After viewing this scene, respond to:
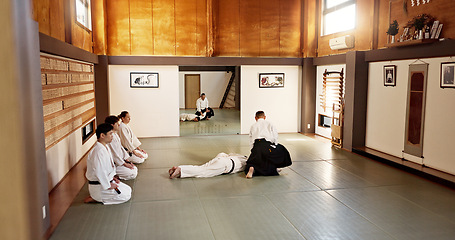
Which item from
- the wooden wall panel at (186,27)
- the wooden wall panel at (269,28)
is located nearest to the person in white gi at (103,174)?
the wooden wall panel at (186,27)

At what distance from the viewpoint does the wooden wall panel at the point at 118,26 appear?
34.1ft

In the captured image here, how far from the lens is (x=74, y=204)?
523 cm

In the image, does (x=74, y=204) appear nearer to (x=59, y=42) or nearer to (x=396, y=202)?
(x=59, y=42)

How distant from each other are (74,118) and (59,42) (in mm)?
1892

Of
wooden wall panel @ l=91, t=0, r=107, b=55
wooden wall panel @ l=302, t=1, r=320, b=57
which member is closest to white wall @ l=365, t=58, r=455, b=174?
wooden wall panel @ l=302, t=1, r=320, b=57

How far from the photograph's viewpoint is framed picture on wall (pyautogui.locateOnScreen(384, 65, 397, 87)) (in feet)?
25.2

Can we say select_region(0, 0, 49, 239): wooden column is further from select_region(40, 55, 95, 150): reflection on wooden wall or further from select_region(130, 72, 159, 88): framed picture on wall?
select_region(130, 72, 159, 88): framed picture on wall

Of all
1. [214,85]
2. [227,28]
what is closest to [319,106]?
[227,28]

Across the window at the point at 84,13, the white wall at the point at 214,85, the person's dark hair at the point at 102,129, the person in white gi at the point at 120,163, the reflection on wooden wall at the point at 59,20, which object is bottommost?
the person in white gi at the point at 120,163

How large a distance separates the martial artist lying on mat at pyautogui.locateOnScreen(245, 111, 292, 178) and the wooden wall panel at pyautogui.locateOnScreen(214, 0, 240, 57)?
508 cm

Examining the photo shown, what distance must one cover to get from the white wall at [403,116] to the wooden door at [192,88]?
11.8m

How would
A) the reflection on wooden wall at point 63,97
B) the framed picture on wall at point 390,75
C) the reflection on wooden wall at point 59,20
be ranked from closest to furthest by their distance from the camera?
1. the reflection on wooden wall at point 59,20
2. the reflection on wooden wall at point 63,97
3. the framed picture on wall at point 390,75

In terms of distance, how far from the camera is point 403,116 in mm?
7457

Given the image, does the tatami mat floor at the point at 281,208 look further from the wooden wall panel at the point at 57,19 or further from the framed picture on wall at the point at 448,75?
the wooden wall panel at the point at 57,19
